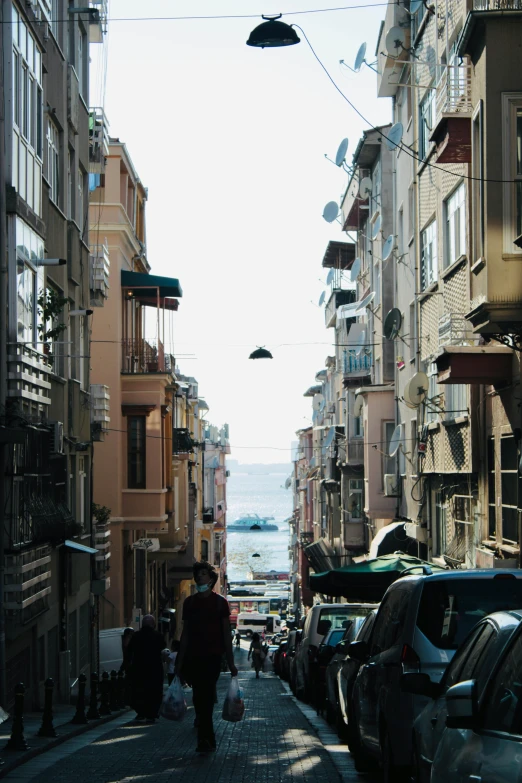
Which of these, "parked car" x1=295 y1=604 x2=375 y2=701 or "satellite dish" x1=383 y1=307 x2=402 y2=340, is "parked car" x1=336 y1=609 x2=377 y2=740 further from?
"satellite dish" x1=383 y1=307 x2=402 y2=340

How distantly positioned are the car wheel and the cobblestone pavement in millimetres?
801

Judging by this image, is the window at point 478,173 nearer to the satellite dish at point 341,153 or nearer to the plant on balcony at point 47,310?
the plant on balcony at point 47,310

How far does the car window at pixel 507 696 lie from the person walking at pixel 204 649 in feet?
18.5

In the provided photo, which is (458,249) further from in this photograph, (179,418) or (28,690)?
(179,418)

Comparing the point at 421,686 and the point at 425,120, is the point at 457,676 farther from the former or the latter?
the point at 425,120

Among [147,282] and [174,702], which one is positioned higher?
[147,282]

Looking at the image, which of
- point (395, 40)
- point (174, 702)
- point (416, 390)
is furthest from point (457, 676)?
point (395, 40)

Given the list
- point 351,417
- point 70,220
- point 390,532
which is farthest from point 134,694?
point 351,417

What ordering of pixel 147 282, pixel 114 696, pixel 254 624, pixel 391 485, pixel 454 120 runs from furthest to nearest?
pixel 254 624
pixel 147 282
pixel 391 485
pixel 114 696
pixel 454 120

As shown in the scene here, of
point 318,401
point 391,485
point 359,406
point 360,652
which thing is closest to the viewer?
point 360,652

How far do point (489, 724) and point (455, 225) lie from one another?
1843 cm

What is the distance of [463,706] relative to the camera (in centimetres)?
521

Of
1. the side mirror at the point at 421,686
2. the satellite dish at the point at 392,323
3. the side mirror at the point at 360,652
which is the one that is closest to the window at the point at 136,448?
the satellite dish at the point at 392,323

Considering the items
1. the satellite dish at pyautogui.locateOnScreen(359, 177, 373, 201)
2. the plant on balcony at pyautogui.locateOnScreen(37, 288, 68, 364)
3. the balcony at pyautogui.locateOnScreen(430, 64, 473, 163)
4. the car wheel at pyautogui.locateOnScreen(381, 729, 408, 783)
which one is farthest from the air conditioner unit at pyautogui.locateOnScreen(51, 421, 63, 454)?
the satellite dish at pyautogui.locateOnScreen(359, 177, 373, 201)
